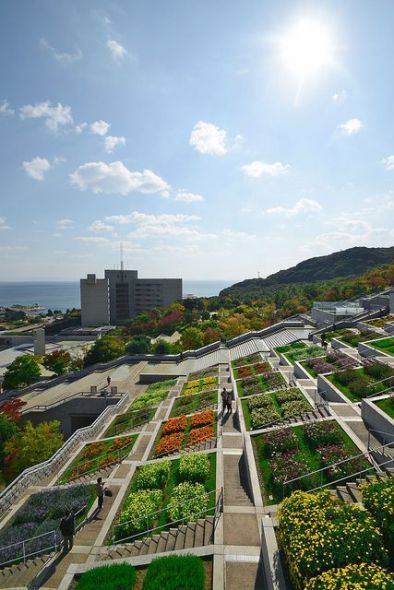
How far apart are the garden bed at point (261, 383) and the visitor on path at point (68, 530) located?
587 inches

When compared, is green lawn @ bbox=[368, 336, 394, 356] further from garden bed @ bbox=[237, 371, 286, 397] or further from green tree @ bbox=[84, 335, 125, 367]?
green tree @ bbox=[84, 335, 125, 367]

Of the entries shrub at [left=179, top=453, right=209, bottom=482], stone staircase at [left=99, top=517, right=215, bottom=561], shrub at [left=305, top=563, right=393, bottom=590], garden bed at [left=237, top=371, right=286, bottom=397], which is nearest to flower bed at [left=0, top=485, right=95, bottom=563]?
stone staircase at [left=99, top=517, right=215, bottom=561]

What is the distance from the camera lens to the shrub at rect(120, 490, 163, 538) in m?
11.9

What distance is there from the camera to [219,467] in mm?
15000

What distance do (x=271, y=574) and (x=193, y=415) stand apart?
46.6 feet

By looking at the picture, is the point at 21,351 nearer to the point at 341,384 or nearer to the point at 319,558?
the point at 341,384

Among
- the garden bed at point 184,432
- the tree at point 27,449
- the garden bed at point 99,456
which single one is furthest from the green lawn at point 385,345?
the tree at point 27,449

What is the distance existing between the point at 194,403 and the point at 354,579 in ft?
63.1

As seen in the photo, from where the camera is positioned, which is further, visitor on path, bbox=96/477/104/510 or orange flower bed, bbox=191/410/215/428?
orange flower bed, bbox=191/410/215/428

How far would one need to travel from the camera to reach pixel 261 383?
2558cm

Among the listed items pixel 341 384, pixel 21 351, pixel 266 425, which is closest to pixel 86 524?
pixel 266 425

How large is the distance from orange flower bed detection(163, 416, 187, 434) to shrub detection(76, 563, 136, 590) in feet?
36.4

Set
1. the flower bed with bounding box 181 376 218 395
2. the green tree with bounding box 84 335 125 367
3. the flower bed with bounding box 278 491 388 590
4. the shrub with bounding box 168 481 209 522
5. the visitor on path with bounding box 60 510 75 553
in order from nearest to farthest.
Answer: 1. the flower bed with bounding box 278 491 388 590
2. the visitor on path with bounding box 60 510 75 553
3. the shrub with bounding box 168 481 209 522
4. the flower bed with bounding box 181 376 218 395
5. the green tree with bounding box 84 335 125 367

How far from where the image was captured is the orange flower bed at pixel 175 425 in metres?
20.8
